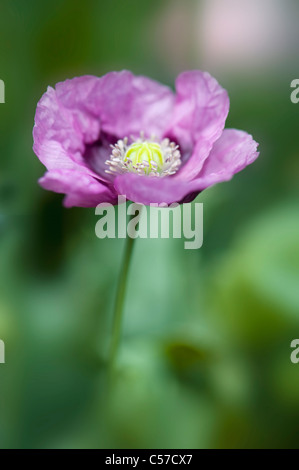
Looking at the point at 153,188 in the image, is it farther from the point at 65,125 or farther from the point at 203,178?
the point at 65,125

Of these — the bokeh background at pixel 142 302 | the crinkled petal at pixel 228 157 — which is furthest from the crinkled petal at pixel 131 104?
the bokeh background at pixel 142 302

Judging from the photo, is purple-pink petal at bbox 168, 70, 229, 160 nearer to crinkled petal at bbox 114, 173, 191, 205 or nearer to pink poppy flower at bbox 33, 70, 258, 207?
pink poppy flower at bbox 33, 70, 258, 207

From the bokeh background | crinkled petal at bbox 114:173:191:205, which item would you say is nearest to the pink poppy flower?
crinkled petal at bbox 114:173:191:205

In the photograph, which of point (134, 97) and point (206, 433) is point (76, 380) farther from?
point (134, 97)

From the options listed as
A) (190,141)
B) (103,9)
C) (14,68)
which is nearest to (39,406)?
(190,141)

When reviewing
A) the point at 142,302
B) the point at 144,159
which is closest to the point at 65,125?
the point at 144,159
